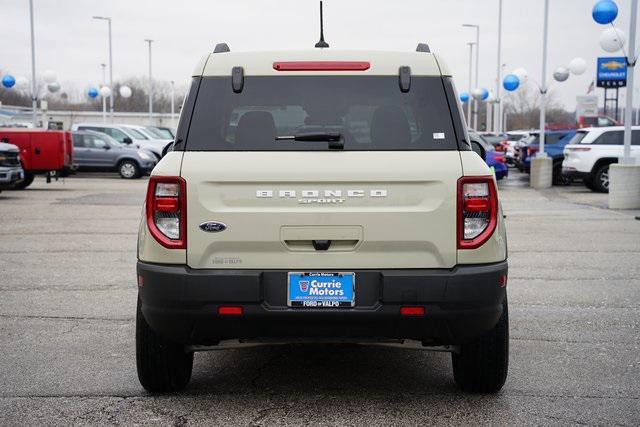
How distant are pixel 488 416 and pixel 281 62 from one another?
219 cm

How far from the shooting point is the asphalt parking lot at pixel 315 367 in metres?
4.70


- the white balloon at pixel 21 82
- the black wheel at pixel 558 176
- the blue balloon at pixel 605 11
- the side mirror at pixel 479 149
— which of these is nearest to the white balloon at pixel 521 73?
the black wheel at pixel 558 176

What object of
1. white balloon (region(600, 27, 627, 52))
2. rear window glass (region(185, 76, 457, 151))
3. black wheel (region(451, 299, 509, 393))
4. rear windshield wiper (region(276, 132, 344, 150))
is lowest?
black wheel (region(451, 299, 509, 393))

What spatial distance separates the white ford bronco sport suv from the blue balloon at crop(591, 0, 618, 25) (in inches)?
649

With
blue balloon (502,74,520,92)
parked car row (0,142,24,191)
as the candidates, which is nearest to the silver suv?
parked car row (0,142,24,191)

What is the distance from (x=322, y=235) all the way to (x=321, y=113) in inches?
27.6

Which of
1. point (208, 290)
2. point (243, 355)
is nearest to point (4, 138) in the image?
point (243, 355)

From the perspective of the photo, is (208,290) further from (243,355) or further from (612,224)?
(612,224)

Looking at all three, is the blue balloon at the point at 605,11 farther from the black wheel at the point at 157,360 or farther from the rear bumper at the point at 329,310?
Result: the black wheel at the point at 157,360

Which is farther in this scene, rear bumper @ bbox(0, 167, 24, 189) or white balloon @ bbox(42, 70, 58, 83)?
white balloon @ bbox(42, 70, 58, 83)

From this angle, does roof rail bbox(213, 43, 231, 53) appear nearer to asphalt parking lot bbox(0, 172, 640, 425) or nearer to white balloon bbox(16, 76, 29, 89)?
asphalt parking lot bbox(0, 172, 640, 425)

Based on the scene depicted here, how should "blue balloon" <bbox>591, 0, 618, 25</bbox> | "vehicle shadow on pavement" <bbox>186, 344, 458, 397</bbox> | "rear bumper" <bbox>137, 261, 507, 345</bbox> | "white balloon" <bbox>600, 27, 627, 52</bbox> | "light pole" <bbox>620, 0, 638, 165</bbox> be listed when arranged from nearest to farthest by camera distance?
"rear bumper" <bbox>137, 261, 507, 345</bbox> < "vehicle shadow on pavement" <bbox>186, 344, 458, 397</bbox> < "light pole" <bbox>620, 0, 638, 165</bbox> < "blue balloon" <bbox>591, 0, 618, 25</bbox> < "white balloon" <bbox>600, 27, 627, 52</bbox>

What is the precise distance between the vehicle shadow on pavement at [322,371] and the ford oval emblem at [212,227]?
3.99 feet

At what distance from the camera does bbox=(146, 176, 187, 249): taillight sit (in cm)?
439
